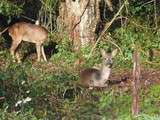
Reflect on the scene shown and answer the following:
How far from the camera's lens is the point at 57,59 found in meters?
17.7

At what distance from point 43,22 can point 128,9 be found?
9.48ft

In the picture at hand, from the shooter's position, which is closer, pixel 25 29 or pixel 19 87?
pixel 19 87

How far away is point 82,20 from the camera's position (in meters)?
17.7

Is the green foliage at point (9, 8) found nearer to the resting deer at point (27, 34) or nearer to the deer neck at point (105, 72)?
the resting deer at point (27, 34)

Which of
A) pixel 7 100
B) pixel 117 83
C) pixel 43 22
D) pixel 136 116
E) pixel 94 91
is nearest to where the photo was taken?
pixel 136 116

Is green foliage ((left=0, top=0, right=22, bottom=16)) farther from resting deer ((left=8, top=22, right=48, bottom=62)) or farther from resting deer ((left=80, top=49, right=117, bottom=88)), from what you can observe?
resting deer ((left=80, top=49, right=117, bottom=88))

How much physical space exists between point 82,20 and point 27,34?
183 centimetres

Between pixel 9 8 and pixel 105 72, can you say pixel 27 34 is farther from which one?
pixel 105 72

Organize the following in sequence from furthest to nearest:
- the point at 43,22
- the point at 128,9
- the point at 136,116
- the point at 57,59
A: the point at 43,22, the point at 128,9, the point at 57,59, the point at 136,116

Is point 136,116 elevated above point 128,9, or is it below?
below

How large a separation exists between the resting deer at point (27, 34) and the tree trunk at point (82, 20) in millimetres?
930

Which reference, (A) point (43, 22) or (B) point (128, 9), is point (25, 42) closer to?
(A) point (43, 22)

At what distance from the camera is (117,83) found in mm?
14312

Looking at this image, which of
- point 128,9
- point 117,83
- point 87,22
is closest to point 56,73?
point 117,83
